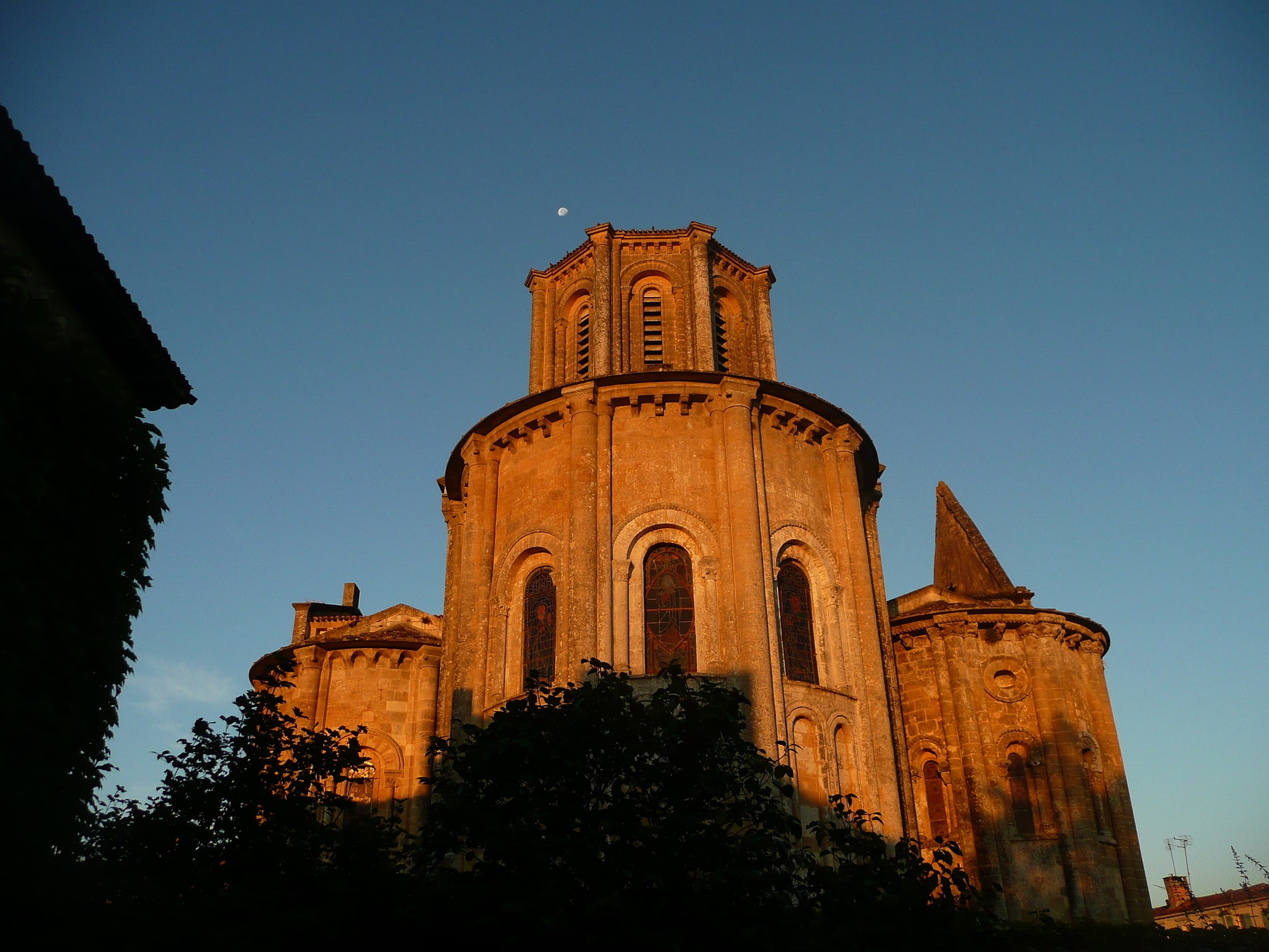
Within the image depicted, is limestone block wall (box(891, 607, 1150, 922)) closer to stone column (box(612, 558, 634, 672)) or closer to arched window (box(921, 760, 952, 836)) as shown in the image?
arched window (box(921, 760, 952, 836))

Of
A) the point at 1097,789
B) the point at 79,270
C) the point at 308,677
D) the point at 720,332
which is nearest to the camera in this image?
the point at 79,270

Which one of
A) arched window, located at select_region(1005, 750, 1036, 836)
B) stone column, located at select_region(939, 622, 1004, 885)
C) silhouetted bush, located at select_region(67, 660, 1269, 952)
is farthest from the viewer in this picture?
arched window, located at select_region(1005, 750, 1036, 836)

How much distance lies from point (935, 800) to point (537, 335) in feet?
46.0

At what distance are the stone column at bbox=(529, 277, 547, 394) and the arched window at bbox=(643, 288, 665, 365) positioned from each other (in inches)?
100

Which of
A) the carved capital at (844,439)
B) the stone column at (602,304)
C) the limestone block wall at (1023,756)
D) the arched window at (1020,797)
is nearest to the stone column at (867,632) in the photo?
the carved capital at (844,439)

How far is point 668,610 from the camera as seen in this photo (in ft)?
65.5

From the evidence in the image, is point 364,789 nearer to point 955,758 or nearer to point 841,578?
point 841,578

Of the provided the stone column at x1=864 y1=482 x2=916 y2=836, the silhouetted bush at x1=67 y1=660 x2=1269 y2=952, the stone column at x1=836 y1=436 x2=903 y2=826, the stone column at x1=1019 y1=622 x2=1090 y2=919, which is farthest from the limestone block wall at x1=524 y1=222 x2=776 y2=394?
the silhouetted bush at x1=67 y1=660 x2=1269 y2=952

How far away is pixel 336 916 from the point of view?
1105 cm

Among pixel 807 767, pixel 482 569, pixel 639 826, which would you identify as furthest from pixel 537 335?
pixel 639 826

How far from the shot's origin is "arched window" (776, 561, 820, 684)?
2014 centimetres

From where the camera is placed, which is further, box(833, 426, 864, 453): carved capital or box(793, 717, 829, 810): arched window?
box(833, 426, 864, 453): carved capital

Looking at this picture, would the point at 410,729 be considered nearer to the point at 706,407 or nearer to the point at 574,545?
the point at 574,545

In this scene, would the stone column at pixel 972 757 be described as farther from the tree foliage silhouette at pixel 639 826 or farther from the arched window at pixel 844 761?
the tree foliage silhouette at pixel 639 826
